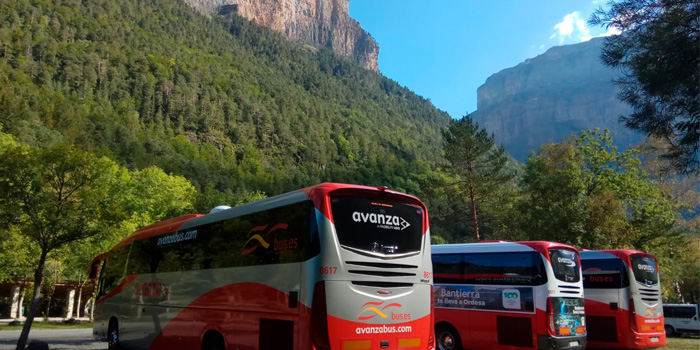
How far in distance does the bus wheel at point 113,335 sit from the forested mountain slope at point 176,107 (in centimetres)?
6383

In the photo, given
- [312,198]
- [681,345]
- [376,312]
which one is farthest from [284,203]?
[681,345]

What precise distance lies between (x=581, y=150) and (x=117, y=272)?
31.1 metres

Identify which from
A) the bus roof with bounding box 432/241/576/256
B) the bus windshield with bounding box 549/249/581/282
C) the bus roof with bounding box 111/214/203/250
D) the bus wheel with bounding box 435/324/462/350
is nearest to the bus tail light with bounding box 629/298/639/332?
the bus windshield with bounding box 549/249/581/282

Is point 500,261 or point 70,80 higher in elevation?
point 70,80

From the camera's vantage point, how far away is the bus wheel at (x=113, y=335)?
1355 centimetres

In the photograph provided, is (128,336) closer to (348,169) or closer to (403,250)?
(403,250)

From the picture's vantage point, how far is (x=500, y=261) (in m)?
13.6

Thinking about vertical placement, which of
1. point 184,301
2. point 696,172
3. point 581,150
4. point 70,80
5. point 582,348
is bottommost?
point 582,348

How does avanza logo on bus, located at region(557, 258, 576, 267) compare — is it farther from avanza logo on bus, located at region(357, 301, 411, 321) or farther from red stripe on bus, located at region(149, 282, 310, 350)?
red stripe on bus, located at region(149, 282, 310, 350)

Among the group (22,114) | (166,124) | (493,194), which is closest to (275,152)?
(166,124)

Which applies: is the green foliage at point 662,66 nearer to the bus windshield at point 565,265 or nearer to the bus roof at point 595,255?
the bus windshield at point 565,265

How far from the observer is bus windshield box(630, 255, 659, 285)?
15609 millimetres

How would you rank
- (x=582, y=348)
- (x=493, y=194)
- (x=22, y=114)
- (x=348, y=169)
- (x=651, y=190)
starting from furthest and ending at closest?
(x=348, y=169) < (x=22, y=114) < (x=493, y=194) < (x=651, y=190) < (x=582, y=348)

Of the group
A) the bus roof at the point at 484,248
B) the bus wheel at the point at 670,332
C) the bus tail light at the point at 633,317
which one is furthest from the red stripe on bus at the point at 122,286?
the bus wheel at the point at 670,332
